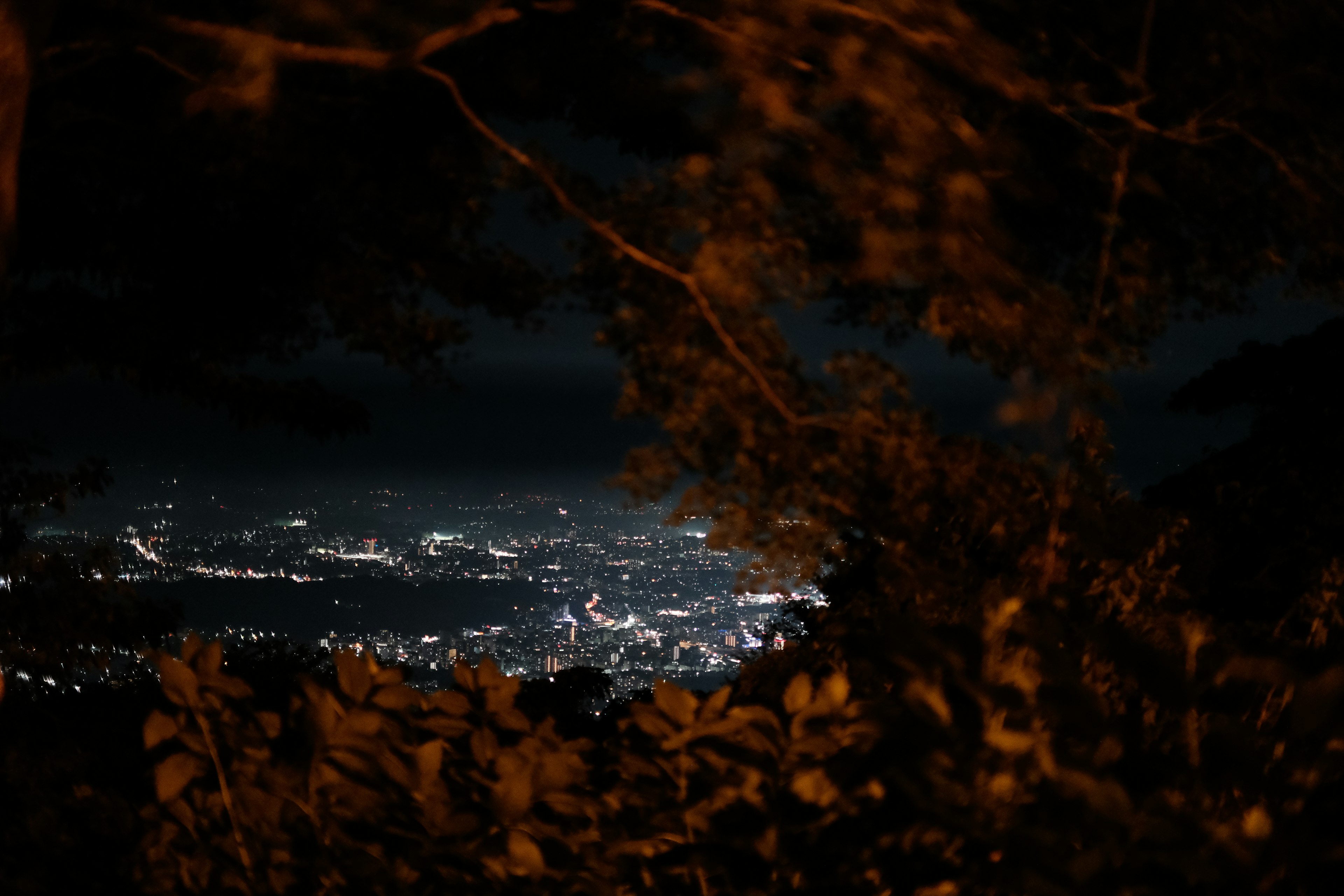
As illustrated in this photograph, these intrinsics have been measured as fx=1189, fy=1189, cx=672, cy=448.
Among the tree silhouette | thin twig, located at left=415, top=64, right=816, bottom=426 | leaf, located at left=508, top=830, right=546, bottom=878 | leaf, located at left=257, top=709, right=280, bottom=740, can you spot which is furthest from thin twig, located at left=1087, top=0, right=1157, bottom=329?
leaf, located at left=257, top=709, right=280, bottom=740

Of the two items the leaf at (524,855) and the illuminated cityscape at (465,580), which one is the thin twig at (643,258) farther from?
the leaf at (524,855)

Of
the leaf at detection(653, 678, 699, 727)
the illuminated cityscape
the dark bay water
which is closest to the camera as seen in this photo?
the leaf at detection(653, 678, 699, 727)

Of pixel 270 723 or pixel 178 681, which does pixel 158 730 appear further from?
pixel 270 723

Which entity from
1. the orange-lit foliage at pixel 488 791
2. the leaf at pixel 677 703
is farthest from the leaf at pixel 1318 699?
the leaf at pixel 677 703

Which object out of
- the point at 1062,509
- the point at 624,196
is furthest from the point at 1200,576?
the point at 624,196

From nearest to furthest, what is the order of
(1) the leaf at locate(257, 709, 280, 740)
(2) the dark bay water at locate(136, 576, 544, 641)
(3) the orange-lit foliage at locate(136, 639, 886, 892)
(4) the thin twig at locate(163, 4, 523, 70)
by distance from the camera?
(3) the orange-lit foliage at locate(136, 639, 886, 892) < (1) the leaf at locate(257, 709, 280, 740) < (4) the thin twig at locate(163, 4, 523, 70) < (2) the dark bay water at locate(136, 576, 544, 641)

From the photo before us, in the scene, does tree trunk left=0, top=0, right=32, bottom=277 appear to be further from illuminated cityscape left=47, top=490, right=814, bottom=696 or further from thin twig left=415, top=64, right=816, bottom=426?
illuminated cityscape left=47, top=490, right=814, bottom=696
